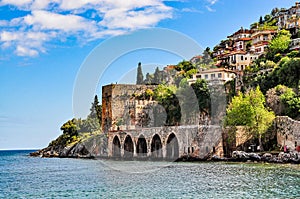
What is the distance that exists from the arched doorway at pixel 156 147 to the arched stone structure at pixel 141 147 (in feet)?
7.92

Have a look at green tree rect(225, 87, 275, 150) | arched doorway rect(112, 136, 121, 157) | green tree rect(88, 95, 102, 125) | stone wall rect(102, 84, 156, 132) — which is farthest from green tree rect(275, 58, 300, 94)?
green tree rect(88, 95, 102, 125)

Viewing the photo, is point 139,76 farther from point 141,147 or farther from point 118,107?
point 141,147

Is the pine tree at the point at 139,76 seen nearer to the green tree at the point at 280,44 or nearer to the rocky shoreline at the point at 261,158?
the green tree at the point at 280,44

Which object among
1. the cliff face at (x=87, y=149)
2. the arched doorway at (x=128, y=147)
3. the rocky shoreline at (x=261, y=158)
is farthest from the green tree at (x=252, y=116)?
the cliff face at (x=87, y=149)

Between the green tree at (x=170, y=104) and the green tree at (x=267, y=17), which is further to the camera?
the green tree at (x=267, y=17)

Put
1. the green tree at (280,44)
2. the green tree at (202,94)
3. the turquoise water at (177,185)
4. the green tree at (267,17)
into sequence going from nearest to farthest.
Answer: the turquoise water at (177,185) → the green tree at (202,94) → the green tree at (280,44) → the green tree at (267,17)

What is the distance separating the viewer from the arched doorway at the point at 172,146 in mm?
48969

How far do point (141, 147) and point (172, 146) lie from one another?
6625 mm

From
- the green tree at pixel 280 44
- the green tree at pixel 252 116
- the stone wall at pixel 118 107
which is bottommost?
the green tree at pixel 252 116

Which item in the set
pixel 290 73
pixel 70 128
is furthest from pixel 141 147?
pixel 70 128

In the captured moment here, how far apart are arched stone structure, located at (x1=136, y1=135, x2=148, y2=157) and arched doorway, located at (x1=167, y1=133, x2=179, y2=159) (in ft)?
16.7

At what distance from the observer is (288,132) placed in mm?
38875

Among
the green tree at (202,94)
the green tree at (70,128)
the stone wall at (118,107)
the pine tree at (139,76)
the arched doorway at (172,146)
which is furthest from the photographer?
the green tree at (70,128)

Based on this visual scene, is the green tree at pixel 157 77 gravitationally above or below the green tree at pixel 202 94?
above
